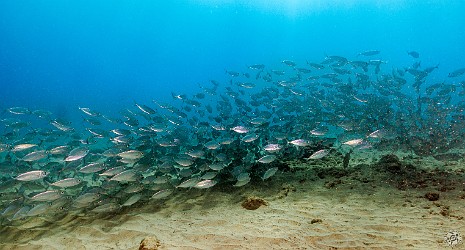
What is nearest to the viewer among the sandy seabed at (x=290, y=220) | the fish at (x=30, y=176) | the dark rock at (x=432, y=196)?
the sandy seabed at (x=290, y=220)

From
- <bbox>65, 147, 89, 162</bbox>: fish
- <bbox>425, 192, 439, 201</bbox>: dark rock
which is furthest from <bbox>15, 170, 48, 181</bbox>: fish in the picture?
<bbox>425, 192, 439, 201</bbox>: dark rock

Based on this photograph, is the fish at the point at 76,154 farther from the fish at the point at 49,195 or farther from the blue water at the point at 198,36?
the blue water at the point at 198,36

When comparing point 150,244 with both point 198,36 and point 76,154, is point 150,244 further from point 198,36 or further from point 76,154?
point 198,36

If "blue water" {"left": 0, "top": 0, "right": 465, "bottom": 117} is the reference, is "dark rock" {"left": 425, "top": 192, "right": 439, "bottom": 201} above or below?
below

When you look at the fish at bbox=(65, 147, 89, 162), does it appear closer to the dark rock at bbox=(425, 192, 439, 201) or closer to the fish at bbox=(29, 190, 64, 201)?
the fish at bbox=(29, 190, 64, 201)

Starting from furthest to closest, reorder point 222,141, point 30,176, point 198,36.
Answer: point 198,36 → point 222,141 → point 30,176

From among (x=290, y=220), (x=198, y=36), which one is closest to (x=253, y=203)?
(x=290, y=220)

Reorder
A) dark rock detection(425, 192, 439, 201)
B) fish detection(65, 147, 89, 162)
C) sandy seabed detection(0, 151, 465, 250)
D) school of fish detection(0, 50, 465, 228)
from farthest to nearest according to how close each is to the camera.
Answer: school of fish detection(0, 50, 465, 228) → fish detection(65, 147, 89, 162) → dark rock detection(425, 192, 439, 201) → sandy seabed detection(0, 151, 465, 250)

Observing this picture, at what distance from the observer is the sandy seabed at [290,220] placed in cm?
521

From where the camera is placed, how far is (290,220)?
6148mm

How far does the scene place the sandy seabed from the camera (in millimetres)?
5211

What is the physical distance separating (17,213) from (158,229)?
3.27 metres

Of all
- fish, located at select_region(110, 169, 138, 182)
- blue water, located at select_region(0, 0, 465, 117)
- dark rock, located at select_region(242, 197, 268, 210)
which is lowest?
dark rock, located at select_region(242, 197, 268, 210)

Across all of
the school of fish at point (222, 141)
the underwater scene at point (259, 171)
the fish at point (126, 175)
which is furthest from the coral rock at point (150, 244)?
the fish at point (126, 175)
